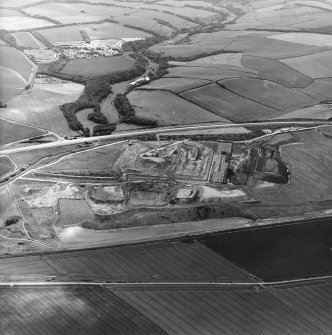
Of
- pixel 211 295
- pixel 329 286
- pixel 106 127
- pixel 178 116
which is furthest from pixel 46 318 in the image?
pixel 178 116

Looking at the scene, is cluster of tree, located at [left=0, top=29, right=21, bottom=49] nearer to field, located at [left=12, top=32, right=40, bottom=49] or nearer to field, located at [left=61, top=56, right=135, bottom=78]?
field, located at [left=12, top=32, right=40, bottom=49]

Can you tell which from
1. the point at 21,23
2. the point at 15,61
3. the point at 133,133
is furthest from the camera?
the point at 21,23

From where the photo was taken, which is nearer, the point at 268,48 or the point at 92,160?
the point at 92,160

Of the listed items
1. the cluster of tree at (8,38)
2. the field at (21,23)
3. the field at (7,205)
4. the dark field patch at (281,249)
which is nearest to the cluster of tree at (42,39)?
the field at (21,23)

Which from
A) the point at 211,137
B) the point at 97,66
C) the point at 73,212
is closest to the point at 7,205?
the point at 73,212

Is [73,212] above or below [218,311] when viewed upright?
above

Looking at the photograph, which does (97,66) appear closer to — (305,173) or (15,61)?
(15,61)

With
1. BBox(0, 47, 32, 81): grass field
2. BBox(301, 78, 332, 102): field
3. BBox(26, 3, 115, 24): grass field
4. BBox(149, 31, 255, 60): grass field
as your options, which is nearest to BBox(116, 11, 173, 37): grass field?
BBox(26, 3, 115, 24): grass field

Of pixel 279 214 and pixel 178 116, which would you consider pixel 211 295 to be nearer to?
pixel 279 214
